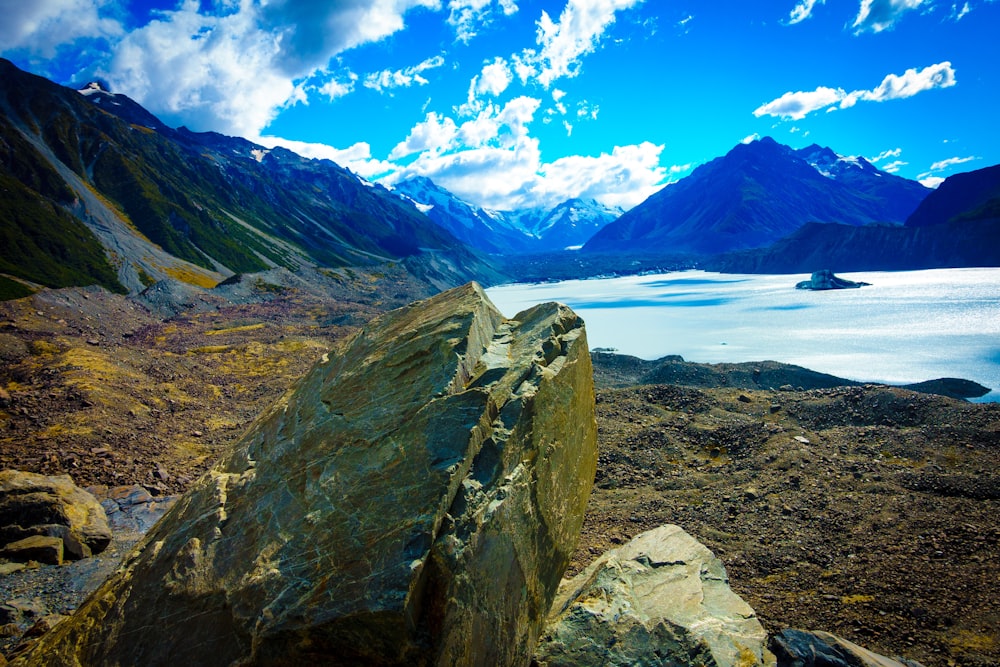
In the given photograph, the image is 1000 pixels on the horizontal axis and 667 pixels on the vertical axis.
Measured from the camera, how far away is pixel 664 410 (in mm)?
25500

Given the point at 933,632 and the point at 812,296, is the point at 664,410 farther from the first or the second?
the point at 812,296

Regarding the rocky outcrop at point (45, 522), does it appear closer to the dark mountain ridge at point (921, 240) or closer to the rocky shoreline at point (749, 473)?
the rocky shoreline at point (749, 473)

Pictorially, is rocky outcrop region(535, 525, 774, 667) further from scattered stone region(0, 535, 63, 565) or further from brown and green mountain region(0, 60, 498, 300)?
brown and green mountain region(0, 60, 498, 300)

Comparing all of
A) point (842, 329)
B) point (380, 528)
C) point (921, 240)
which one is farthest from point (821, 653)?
point (921, 240)

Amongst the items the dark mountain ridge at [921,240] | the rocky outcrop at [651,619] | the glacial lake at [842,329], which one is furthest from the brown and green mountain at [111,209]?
the dark mountain ridge at [921,240]

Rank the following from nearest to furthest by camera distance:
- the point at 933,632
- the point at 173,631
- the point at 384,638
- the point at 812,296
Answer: the point at 384,638, the point at 173,631, the point at 933,632, the point at 812,296

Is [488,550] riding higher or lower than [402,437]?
lower

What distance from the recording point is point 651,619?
8023mm

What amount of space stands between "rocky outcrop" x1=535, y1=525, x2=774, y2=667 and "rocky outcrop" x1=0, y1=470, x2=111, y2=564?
1306 cm

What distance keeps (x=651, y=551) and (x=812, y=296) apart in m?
114

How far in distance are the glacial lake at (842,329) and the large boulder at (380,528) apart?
40804 millimetres

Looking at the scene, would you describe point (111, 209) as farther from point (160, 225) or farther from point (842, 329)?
point (842, 329)

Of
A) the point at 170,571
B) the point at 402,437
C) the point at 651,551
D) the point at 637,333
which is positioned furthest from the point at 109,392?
the point at 637,333

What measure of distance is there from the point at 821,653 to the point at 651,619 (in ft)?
9.53
